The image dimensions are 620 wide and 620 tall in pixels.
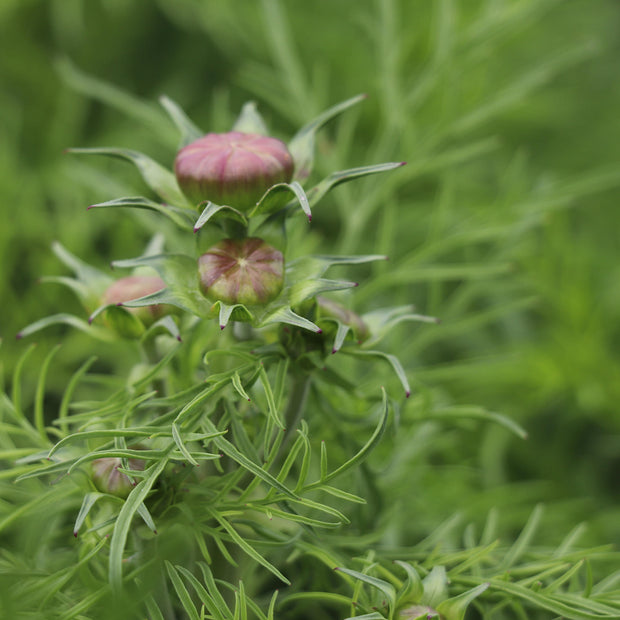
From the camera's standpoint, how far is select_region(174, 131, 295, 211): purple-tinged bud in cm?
38

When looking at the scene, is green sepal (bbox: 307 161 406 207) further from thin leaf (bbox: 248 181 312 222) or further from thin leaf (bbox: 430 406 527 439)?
thin leaf (bbox: 430 406 527 439)

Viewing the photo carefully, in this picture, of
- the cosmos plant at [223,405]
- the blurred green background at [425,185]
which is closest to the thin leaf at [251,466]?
the cosmos plant at [223,405]

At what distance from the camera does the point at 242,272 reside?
38 centimetres

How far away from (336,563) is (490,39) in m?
0.59

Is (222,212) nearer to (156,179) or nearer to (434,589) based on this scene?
(156,179)

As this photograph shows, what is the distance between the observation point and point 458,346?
103 cm

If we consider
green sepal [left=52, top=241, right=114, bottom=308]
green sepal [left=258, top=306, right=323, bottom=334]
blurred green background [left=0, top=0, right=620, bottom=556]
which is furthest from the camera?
blurred green background [left=0, top=0, right=620, bottom=556]

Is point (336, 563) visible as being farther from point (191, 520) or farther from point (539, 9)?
point (539, 9)

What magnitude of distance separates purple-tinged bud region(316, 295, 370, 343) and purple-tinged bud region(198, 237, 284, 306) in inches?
1.6

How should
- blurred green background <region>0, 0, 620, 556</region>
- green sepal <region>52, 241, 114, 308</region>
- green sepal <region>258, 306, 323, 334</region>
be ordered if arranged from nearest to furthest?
green sepal <region>258, 306, 323, 334</region> < green sepal <region>52, 241, 114, 308</region> < blurred green background <region>0, 0, 620, 556</region>

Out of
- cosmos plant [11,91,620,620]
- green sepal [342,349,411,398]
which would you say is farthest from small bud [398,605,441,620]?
green sepal [342,349,411,398]

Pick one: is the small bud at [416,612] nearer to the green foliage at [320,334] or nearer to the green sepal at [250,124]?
the green foliage at [320,334]

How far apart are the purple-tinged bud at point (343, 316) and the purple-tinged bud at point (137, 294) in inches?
3.6

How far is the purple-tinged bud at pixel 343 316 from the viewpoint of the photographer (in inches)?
16.6
